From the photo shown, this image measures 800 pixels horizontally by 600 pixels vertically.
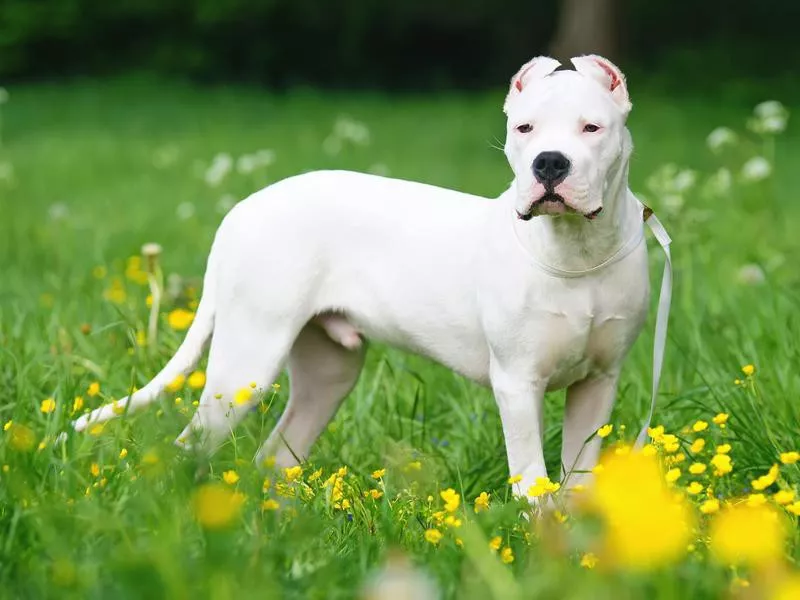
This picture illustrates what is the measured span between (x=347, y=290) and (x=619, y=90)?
1001mm

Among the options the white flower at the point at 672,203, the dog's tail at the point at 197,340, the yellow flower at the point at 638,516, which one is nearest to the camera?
the yellow flower at the point at 638,516

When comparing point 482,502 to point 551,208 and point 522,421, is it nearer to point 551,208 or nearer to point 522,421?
point 522,421

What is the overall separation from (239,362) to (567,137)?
4.01ft

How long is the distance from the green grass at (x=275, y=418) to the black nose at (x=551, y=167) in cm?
35

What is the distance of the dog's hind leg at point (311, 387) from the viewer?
426cm

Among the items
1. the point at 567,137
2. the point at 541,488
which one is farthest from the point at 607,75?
the point at 541,488

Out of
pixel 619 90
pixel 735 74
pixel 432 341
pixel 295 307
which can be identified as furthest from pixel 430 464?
pixel 735 74

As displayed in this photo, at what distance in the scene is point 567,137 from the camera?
3.25 metres

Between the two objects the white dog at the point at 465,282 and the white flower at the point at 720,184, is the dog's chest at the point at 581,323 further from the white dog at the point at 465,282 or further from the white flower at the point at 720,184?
the white flower at the point at 720,184

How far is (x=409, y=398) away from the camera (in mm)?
4801

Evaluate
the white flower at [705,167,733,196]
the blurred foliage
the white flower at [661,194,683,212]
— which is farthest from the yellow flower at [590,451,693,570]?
the blurred foliage

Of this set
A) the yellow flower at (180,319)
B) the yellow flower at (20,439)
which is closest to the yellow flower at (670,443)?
the yellow flower at (20,439)

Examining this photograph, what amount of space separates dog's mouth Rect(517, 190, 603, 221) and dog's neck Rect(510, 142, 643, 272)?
0.49 ft

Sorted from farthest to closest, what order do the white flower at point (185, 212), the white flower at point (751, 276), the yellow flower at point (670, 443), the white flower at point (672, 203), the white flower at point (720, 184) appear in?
1. the white flower at point (185, 212)
2. the white flower at point (751, 276)
3. the white flower at point (720, 184)
4. the white flower at point (672, 203)
5. the yellow flower at point (670, 443)
